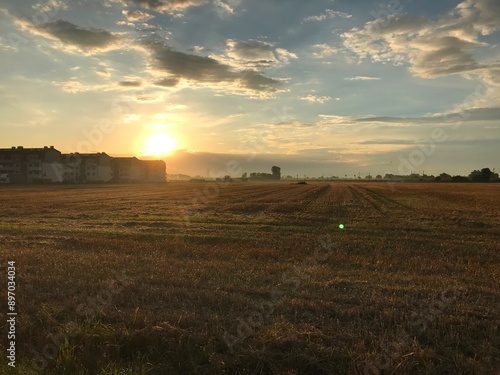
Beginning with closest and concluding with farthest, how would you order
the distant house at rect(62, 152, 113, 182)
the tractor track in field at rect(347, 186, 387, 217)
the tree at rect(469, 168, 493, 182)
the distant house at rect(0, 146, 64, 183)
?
the tractor track in field at rect(347, 186, 387, 217) < the distant house at rect(0, 146, 64, 183) < the distant house at rect(62, 152, 113, 182) < the tree at rect(469, 168, 493, 182)

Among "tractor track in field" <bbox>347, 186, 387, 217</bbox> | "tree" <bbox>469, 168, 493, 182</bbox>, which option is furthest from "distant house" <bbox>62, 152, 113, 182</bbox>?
"tree" <bbox>469, 168, 493, 182</bbox>

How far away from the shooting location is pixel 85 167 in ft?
453

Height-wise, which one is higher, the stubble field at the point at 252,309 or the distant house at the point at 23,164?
the distant house at the point at 23,164

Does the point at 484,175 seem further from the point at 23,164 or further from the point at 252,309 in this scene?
the point at 252,309

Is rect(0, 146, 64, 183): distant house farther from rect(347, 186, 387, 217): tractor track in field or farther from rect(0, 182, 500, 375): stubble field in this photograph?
rect(0, 182, 500, 375): stubble field

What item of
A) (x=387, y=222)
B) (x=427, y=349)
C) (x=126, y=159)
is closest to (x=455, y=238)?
(x=387, y=222)

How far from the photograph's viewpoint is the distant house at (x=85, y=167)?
439 ft

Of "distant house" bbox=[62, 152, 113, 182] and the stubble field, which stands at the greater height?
"distant house" bbox=[62, 152, 113, 182]

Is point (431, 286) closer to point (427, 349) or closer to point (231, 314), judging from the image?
point (427, 349)

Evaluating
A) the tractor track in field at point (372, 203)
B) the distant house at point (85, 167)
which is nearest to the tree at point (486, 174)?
the tractor track in field at point (372, 203)

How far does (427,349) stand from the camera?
660 cm

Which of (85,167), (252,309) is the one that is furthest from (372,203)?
(85,167)

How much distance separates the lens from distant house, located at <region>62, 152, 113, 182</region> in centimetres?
13375

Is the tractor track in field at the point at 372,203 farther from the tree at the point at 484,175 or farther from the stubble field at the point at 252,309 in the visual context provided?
the tree at the point at 484,175
